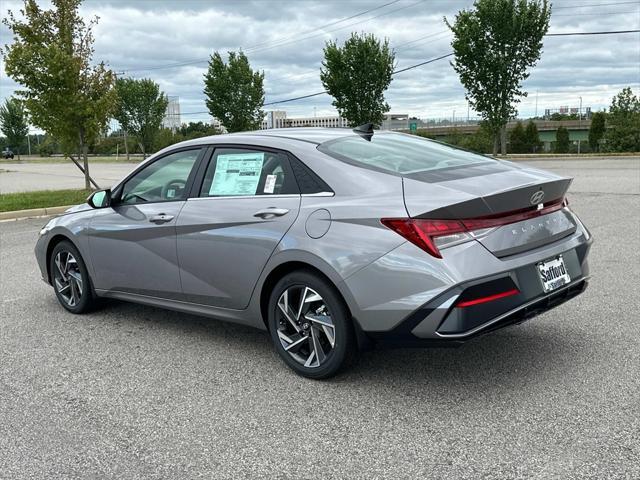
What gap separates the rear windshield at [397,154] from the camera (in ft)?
13.0

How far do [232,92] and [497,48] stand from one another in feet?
62.8

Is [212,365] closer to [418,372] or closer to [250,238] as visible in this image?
[250,238]

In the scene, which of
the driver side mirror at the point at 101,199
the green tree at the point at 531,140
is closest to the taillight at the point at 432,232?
the driver side mirror at the point at 101,199

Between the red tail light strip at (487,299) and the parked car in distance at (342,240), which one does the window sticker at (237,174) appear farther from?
the red tail light strip at (487,299)

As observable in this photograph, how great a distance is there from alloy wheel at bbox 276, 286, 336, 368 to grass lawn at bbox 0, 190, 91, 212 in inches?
482

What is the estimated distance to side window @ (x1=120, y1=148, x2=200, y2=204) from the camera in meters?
4.77

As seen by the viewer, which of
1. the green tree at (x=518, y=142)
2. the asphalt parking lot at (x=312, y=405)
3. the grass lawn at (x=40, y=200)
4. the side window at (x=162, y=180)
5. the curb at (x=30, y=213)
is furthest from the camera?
the green tree at (x=518, y=142)

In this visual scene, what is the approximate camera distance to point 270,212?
4039 mm

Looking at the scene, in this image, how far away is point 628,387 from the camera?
3.67 metres

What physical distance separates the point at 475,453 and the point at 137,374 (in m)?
2.31

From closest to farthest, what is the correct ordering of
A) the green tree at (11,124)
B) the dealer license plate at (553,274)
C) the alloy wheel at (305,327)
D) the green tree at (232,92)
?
the dealer license plate at (553,274)
the alloy wheel at (305,327)
the green tree at (232,92)
the green tree at (11,124)

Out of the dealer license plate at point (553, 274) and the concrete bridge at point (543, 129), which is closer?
the dealer license plate at point (553, 274)

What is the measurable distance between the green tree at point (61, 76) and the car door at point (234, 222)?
1439 centimetres

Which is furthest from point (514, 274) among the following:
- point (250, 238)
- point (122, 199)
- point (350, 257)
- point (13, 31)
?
point (13, 31)
